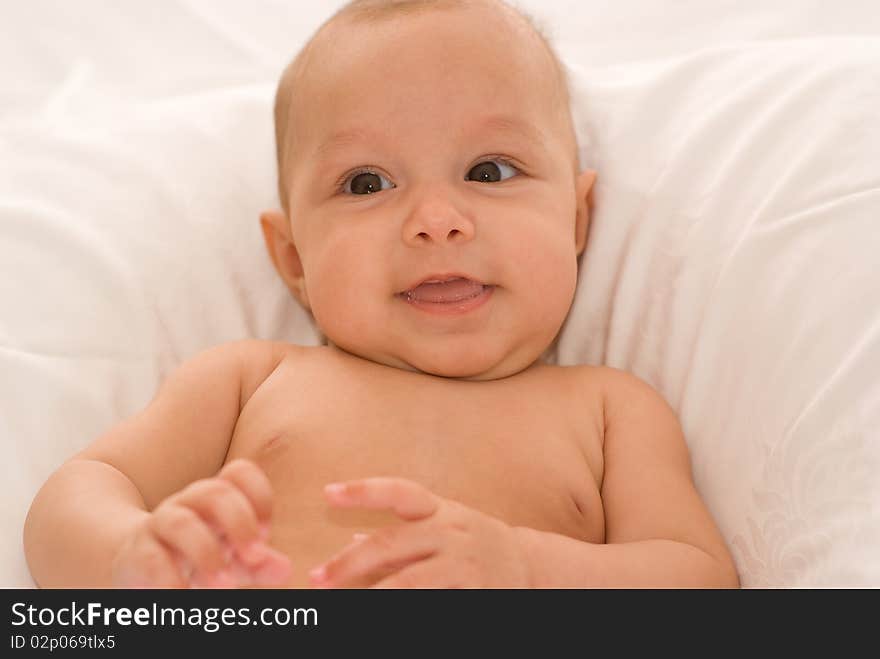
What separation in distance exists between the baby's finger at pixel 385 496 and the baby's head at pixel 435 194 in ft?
1.40

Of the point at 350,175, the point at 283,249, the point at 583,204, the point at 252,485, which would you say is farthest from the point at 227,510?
the point at 583,204

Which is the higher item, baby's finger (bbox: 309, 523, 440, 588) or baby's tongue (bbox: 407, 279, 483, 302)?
baby's tongue (bbox: 407, 279, 483, 302)

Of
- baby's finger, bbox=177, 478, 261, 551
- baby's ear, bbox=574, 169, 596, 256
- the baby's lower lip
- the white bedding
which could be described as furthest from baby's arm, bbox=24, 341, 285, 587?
baby's ear, bbox=574, 169, 596, 256

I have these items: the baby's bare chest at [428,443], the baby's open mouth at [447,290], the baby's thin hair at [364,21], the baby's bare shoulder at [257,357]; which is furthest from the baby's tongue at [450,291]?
the baby's thin hair at [364,21]

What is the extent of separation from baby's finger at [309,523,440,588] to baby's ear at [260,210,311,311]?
0.70m

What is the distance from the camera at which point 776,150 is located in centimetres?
165

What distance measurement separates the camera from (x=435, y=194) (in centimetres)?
155

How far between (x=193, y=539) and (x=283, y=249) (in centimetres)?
79

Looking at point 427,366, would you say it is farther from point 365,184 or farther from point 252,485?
point 252,485

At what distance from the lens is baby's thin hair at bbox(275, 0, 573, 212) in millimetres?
1651

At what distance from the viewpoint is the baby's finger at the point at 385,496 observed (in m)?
1.10

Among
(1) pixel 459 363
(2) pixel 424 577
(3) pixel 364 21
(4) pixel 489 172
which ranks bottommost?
(2) pixel 424 577

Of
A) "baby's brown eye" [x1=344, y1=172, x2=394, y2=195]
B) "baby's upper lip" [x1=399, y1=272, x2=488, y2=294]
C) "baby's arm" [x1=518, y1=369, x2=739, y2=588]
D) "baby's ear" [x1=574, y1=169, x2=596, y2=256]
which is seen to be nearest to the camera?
"baby's arm" [x1=518, y1=369, x2=739, y2=588]

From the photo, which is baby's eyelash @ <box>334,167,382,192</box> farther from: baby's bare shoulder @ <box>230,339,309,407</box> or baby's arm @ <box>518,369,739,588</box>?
baby's arm @ <box>518,369,739,588</box>
